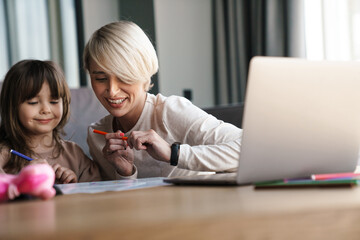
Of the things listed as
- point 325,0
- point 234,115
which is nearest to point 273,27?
point 325,0

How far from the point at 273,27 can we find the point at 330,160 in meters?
3.00

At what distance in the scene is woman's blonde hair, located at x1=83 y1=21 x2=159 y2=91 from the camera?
161cm

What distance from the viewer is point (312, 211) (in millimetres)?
566

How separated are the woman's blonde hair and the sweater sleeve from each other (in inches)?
6.3

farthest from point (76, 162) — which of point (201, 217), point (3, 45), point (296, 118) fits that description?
point (3, 45)

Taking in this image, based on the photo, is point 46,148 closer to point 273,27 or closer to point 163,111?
point 163,111

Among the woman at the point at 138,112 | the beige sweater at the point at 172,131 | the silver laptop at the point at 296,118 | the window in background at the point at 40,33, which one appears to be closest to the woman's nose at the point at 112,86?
the woman at the point at 138,112

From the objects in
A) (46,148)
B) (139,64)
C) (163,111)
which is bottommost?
(46,148)

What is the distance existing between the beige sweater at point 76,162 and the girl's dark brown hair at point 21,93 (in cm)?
3

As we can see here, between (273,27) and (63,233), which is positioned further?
(273,27)

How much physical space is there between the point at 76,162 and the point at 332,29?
6.86 ft

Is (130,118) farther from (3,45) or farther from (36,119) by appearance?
(3,45)

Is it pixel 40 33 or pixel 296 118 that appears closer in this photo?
pixel 296 118

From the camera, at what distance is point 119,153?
4.87ft
